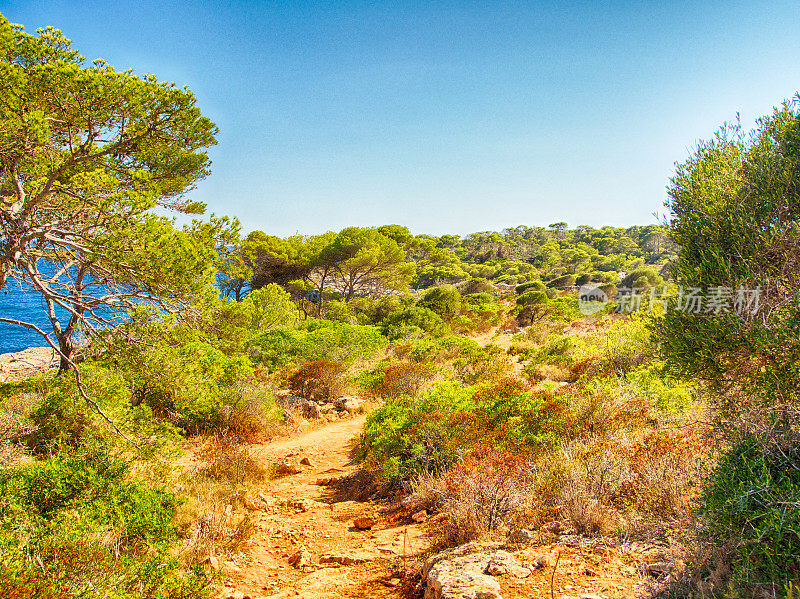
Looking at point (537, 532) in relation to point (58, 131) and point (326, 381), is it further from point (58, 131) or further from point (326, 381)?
point (326, 381)

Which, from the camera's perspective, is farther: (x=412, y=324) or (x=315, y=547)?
(x=412, y=324)

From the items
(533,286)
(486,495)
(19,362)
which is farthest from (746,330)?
(533,286)

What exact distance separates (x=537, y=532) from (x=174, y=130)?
6.41 meters

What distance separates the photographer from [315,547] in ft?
16.4

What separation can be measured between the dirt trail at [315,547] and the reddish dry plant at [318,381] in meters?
4.53

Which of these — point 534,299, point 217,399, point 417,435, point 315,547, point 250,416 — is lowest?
point 315,547

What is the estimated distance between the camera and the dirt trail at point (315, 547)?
4027 millimetres

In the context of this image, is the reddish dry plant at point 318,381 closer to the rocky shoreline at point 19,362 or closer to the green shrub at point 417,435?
the green shrub at point 417,435

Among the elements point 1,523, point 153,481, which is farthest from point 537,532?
point 153,481

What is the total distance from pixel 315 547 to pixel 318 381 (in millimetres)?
7316

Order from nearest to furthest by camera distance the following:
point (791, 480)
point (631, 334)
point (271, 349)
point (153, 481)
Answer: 1. point (791, 480)
2. point (153, 481)
3. point (631, 334)
4. point (271, 349)

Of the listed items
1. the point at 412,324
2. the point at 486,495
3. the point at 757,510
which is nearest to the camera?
the point at 757,510

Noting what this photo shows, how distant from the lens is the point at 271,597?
3.90 metres

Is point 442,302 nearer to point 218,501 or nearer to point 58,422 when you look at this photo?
point 218,501
